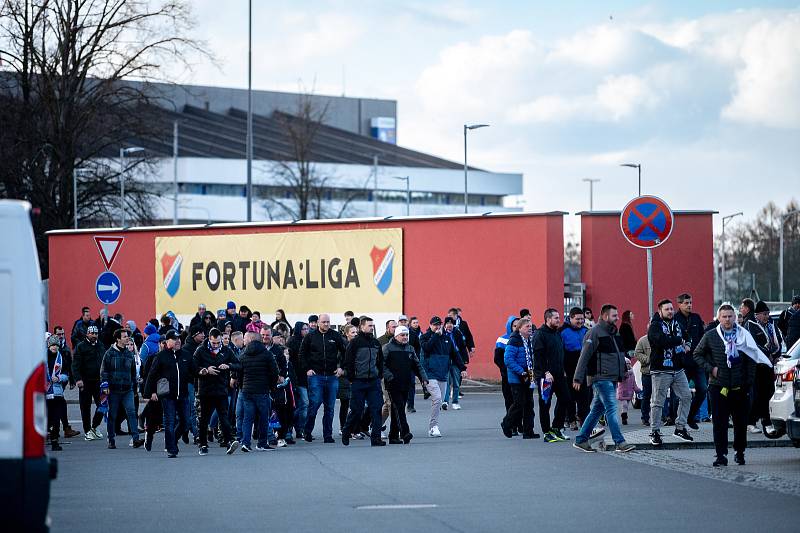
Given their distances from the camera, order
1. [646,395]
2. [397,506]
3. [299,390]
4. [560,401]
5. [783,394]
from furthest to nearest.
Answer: [646,395]
[299,390]
[560,401]
[783,394]
[397,506]

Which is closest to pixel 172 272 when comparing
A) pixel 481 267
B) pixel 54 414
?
pixel 481 267

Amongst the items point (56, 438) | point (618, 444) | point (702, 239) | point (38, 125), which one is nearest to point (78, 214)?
point (38, 125)

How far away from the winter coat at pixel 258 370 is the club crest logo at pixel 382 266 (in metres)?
15.9

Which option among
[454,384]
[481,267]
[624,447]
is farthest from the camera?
[481,267]

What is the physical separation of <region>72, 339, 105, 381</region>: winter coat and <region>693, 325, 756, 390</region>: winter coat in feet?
33.2

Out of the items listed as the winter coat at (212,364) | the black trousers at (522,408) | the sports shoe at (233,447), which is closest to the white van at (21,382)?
the sports shoe at (233,447)

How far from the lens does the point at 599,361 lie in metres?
17.4

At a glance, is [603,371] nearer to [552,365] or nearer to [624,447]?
[624,447]

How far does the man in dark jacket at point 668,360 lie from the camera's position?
18.5 meters

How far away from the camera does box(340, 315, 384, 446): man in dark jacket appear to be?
780 inches

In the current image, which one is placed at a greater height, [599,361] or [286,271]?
[286,271]

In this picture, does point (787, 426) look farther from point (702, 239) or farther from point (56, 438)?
point (702, 239)

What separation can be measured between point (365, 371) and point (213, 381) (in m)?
2.21

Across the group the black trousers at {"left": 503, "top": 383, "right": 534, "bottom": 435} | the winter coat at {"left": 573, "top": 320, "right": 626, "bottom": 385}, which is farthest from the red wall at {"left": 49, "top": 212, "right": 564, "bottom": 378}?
the winter coat at {"left": 573, "top": 320, "right": 626, "bottom": 385}
